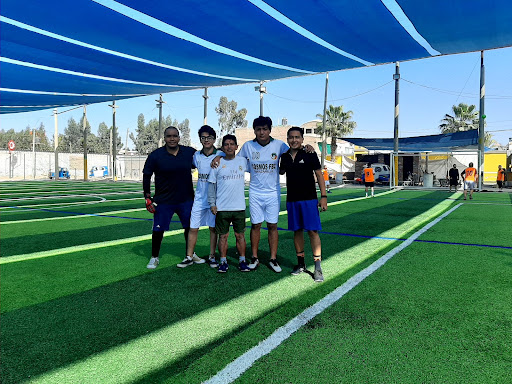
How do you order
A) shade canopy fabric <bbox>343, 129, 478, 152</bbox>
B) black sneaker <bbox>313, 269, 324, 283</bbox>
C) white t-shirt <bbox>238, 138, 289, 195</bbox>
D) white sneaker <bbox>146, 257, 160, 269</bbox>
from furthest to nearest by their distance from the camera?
shade canopy fabric <bbox>343, 129, 478, 152</bbox>
white sneaker <bbox>146, 257, 160, 269</bbox>
white t-shirt <bbox>238, 138, 289, 195</bbox>
black sneaker <bbox>313, 269, 324, 283</bbox>

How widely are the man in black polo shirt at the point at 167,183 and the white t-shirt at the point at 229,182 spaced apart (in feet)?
2.03

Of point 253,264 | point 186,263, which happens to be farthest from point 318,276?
point 186,263

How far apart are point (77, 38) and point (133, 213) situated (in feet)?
17.5

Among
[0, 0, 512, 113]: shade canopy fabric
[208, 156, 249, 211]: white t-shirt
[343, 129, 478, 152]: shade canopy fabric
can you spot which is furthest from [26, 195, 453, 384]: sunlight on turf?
[343, 129, 478, 152]: shade canopy fabric

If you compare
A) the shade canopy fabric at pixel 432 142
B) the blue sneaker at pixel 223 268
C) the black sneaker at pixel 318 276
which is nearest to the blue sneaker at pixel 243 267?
the blue sneaker at pixel 223 268

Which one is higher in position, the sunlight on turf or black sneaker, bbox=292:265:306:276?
black sneaker, bbox=292:265:306:276

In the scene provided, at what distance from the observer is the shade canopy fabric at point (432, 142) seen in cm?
2598

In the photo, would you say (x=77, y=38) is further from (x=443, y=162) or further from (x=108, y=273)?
(x=443, y=162)

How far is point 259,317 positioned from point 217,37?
6468 mm

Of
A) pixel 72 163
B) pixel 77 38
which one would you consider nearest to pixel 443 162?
pixel 77 38

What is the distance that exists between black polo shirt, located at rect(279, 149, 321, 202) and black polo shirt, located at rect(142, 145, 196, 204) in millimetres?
1523

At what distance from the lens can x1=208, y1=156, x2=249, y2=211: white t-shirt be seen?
4.76 m

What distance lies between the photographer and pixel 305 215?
4.55m

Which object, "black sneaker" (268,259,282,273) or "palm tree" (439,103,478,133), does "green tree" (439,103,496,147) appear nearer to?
"palm tree" (439,103,478,133)
